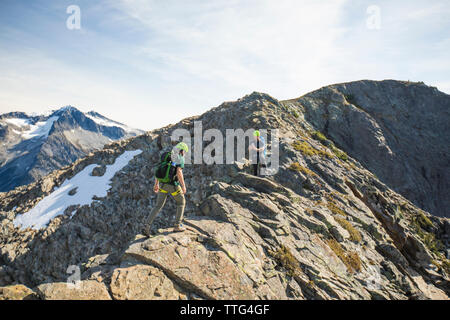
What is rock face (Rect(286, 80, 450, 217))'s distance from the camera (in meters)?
36.0

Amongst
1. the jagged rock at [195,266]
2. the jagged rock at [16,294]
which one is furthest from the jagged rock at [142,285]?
the jagged rock at [16,294]

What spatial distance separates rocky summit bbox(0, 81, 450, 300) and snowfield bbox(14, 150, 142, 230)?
265 mm

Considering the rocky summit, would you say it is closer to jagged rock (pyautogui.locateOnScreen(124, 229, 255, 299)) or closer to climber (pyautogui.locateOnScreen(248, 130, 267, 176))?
jagged rock (pyautogui.locateOnScreen(124, 229, 255, 299))

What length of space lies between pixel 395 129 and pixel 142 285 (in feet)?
161

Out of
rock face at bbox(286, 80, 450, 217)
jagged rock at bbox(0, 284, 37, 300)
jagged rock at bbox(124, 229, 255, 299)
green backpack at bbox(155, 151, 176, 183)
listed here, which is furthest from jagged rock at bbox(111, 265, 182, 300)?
rock face at bbox(286, 80, 450, 217)

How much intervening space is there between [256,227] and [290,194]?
4993 millimetres

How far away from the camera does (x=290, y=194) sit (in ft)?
50.4

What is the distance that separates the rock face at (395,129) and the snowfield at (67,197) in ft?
110

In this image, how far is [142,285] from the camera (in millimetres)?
7094

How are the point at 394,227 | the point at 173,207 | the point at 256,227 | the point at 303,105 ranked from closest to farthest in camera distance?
the point at 256,227, the point at 394,227, the point at 173,207, the point at 303,105

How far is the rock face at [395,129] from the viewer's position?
36.0m

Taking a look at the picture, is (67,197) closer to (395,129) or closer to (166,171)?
(166,171)

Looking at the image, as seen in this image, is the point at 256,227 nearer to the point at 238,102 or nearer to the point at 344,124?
the point at 238,102
